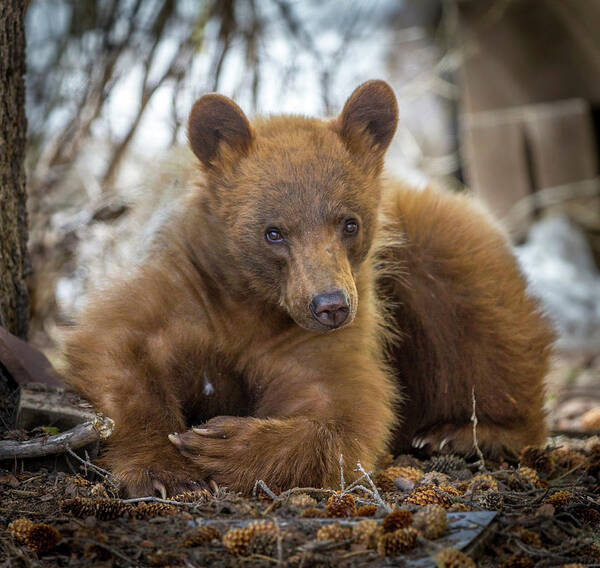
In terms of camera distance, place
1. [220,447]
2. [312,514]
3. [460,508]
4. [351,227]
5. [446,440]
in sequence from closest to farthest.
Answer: [312,514] → [460,508] → [220,447] → [351,227] → [446,440]

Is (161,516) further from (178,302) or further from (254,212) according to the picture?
(254,212)

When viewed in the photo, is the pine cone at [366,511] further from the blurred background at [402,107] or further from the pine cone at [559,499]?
the blurred background at [402,107]

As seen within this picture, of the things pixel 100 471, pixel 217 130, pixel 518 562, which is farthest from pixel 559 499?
pixel 217 130

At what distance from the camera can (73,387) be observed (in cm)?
316

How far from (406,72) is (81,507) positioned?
26.6ft

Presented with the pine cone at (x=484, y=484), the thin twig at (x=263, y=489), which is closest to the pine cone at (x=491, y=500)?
the pine cone at (x=484, y=484)

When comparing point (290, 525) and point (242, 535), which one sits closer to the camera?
point (242, 535)

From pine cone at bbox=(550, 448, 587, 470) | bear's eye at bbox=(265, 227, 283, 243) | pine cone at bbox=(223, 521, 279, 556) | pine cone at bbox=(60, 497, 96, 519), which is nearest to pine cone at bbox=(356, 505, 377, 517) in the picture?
pine cone at bbox=(223, 521, 279, 556)

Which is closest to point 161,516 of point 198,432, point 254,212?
point 198,432

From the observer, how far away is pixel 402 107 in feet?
31.7

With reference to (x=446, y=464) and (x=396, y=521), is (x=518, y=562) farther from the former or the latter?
(x=446, y=464)

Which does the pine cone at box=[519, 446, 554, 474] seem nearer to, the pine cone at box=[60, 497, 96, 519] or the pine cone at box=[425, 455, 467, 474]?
the pine cone at box=[425, 455, 467, 474]

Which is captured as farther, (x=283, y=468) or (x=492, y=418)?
(x=492, y=418)

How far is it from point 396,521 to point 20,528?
3.66 feet
